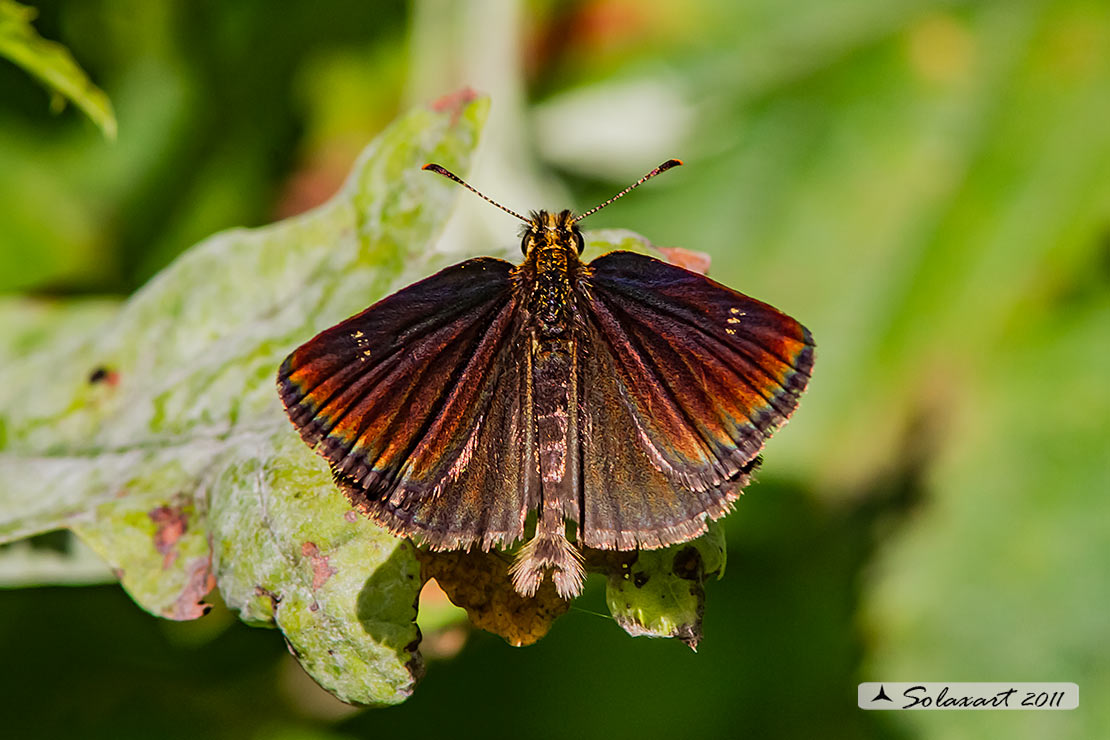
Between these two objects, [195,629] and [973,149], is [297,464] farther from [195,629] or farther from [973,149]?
[973,149]

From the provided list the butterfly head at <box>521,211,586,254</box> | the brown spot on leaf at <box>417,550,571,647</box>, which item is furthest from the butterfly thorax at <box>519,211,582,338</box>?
the brown spot on leaf at <box>417,550,571,647</box>

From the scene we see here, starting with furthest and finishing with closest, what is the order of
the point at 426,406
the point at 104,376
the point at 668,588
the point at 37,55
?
the point at 104,376 < the point at 37,55 < the point at 426,406 < the point at 668,588

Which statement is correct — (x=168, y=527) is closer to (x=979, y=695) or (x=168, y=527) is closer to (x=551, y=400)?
(x=551, y=400)

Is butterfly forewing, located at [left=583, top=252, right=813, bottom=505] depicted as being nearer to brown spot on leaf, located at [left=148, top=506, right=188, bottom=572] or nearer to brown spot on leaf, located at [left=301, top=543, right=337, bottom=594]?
brown spot on leaf, located at [left=301, top=543, right=337, bottom=594]

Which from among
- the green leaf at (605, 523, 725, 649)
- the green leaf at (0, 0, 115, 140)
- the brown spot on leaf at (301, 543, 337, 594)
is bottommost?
the brown spot on leaf at (301, 543, 337, 594)

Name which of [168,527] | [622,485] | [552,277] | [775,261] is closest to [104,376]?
[168,527]

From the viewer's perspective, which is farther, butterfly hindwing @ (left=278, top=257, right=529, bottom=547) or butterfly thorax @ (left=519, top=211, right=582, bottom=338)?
butterfly thorax @ (left=519, top=211, right=582, bottom=338)

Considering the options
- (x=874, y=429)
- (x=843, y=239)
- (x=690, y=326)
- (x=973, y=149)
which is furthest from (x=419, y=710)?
(x=973, y=149)

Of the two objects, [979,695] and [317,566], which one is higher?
[979,695]
